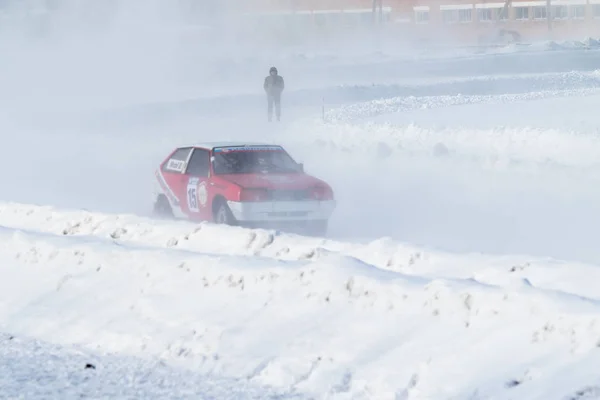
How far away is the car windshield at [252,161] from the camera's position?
1398 centimetres

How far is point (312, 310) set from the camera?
309 inches

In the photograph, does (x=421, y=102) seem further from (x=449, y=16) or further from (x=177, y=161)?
(x=449, y=16)

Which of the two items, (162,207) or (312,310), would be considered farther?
(162,207)

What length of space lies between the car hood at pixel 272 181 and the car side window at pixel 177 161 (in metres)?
1.13

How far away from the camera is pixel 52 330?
29.5 feet

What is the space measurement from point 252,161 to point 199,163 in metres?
0.72

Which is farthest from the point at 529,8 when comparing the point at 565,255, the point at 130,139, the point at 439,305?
the point at 439,305

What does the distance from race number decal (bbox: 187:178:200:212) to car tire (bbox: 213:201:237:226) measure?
378mm

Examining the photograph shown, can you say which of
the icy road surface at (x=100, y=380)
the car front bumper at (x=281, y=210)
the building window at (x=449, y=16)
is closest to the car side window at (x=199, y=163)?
the car front bumper at (x=281, y=210)

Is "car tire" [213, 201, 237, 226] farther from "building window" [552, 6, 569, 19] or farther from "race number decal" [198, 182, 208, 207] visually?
"building window" [552, 6, 569, 19]

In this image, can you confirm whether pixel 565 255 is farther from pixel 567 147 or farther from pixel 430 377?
pixel 567 147

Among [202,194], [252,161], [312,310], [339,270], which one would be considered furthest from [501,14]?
[312,310]

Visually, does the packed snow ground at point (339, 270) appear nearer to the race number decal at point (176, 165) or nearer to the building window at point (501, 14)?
the race number decal at point (176, 165)

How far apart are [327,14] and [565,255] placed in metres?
90.6
